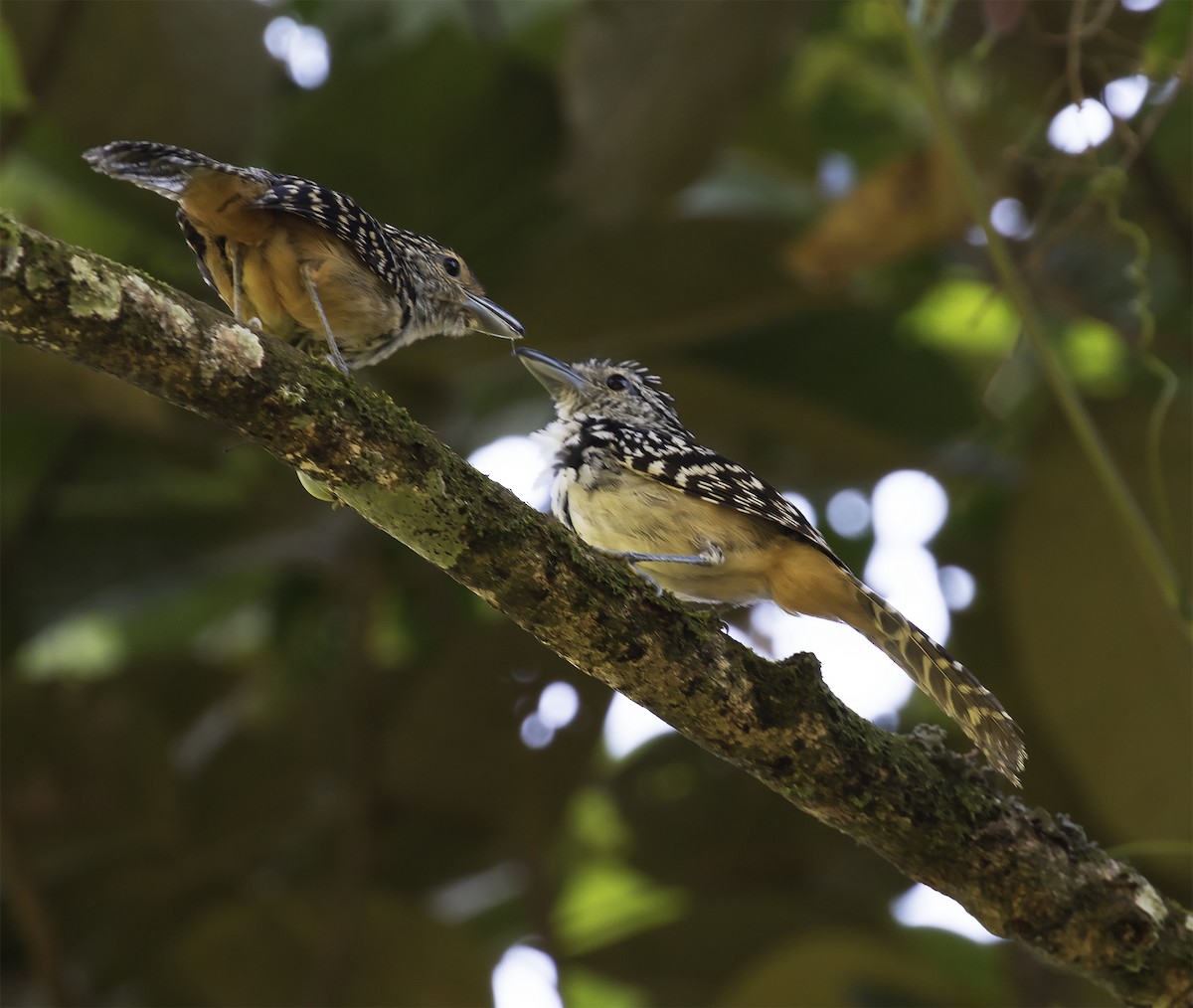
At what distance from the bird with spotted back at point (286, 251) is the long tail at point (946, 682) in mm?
1261

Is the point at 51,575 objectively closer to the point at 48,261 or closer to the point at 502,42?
the point at 502,42

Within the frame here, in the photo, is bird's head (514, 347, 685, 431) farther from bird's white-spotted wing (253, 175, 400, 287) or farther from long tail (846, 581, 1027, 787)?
bird's white-spotted wing (253, 175, 400, 287)

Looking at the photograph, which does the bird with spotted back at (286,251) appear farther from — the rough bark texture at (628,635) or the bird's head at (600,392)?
the bird's head at (600,392)

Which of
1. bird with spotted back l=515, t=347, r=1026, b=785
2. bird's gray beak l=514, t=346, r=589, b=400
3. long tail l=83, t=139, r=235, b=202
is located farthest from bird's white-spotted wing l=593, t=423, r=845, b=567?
long tail l=83, t=139, r=235, b=202

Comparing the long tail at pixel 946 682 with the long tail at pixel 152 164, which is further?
the long tail at pixel 946 682

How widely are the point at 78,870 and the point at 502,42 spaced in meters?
3.29

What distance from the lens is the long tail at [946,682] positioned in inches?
110

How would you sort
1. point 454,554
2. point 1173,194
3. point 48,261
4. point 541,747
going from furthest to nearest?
point 1173,194, point 541,747, point 454,554, point 48,261

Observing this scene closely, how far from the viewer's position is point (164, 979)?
5043 millimetres

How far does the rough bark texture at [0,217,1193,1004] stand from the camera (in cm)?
190

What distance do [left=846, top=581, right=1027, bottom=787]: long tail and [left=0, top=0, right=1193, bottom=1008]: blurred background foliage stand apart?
112 centimetres

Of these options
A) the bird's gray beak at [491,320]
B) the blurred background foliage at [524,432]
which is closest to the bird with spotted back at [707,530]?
the bird's gray beak at [491,320]

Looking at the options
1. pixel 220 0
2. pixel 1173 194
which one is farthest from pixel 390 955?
pixel 1173 194

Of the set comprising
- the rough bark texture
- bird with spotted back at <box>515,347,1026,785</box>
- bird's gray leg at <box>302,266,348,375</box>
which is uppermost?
bird with spotted back at <box>515,347,1026,785</box>
